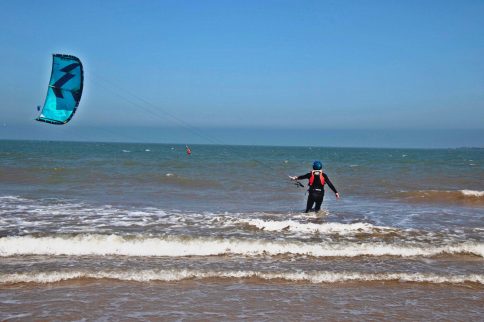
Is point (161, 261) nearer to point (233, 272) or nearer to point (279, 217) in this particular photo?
point (233, 272)

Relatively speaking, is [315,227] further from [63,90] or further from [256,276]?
[63,90]

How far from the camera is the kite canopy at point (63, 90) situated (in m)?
11.4

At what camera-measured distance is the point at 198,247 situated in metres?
8.71

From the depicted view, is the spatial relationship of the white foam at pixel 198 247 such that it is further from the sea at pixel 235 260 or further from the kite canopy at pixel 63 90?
the kite canopy at pixel 63 90

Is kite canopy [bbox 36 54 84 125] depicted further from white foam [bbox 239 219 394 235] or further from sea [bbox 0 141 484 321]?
white foam [bbox 239 219 394 235]

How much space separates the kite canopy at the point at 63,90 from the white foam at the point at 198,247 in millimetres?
3913

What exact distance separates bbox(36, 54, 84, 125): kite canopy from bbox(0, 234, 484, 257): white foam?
391 centimetres

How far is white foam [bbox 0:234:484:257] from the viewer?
27.7ft

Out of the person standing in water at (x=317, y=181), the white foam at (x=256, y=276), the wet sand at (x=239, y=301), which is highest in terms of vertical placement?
the person standing in water at (x=317, y=181)

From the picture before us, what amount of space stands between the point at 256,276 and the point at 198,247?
2.11 metres

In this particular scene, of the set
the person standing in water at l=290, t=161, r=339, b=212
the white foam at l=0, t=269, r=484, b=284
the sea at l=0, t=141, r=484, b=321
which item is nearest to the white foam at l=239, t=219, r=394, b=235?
the sea at l=0, t=141, r=484, b=321

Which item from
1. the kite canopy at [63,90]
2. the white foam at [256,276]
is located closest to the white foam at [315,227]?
the white foam at [256,276]

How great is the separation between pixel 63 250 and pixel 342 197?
12.0 m

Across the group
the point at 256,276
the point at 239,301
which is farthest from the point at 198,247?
the point at 239,301
